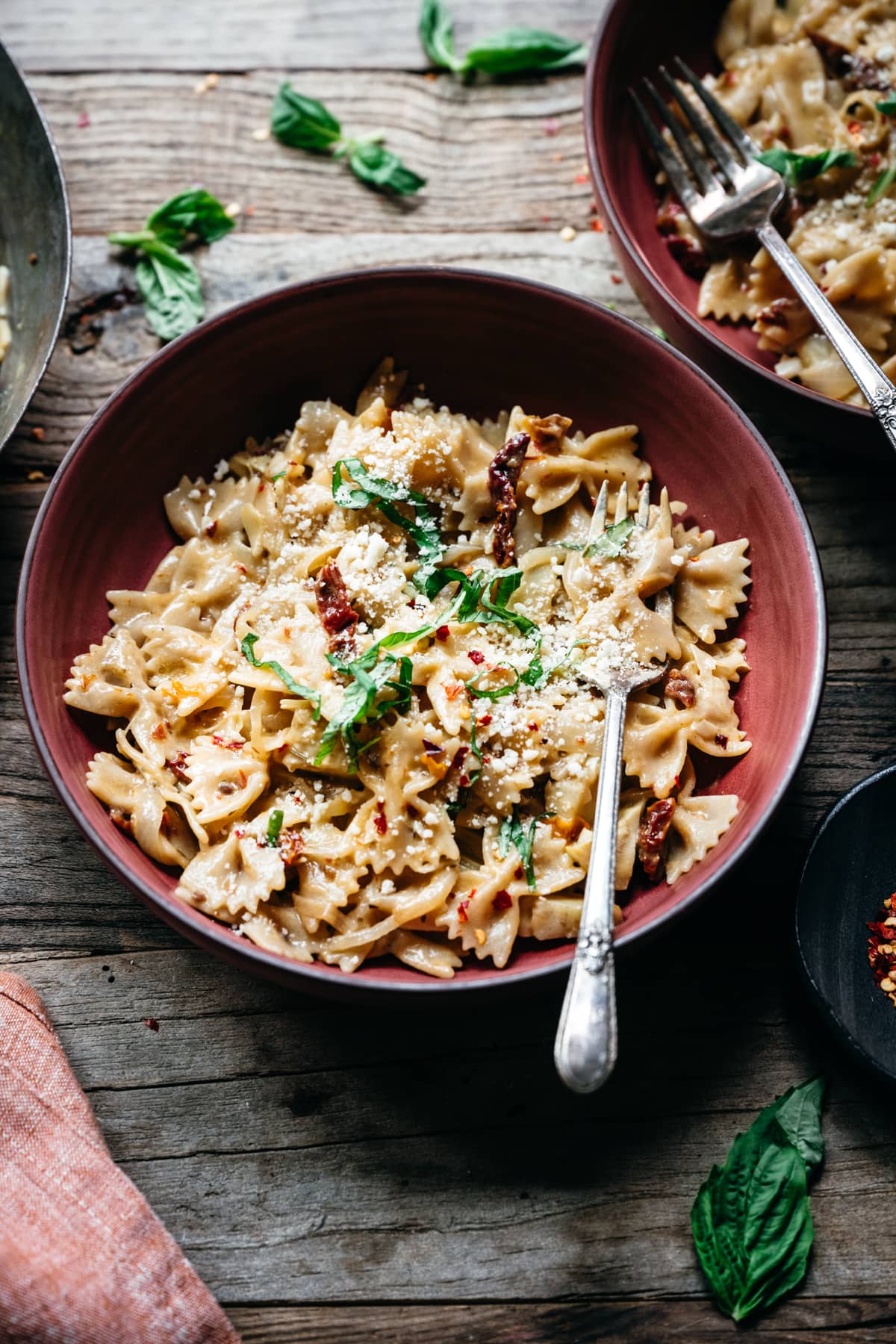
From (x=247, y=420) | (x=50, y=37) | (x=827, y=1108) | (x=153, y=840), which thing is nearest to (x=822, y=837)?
(x=827, y=1108)

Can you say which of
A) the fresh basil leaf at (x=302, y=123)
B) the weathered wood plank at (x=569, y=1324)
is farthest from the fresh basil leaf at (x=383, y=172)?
the weathered wood plank at (x=569, y=1324)

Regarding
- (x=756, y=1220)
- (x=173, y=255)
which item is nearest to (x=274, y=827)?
(x=756, y=1220)

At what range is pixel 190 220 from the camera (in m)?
5.34

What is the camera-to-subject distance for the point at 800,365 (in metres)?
4.66

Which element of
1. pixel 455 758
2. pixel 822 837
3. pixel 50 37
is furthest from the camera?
pixel 50 37

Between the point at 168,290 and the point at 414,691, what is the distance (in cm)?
241

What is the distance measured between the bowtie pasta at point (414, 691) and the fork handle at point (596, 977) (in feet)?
0.62

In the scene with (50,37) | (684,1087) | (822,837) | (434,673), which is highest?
(50,37)

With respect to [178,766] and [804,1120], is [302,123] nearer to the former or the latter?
[178,766]

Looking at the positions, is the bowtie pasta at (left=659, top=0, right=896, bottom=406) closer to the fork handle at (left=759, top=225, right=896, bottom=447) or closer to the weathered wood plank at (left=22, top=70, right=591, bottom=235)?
the fork handle at (left=759, top=225, right=896, bottom=447)

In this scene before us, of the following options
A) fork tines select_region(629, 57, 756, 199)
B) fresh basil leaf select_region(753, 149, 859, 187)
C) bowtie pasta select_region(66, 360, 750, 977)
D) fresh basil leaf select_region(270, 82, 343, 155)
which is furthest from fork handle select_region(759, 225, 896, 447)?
fresh basil leaf select_region(270, 82, 343, 155)

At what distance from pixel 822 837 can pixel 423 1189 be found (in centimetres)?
191

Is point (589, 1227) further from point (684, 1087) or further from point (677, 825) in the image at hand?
point (677, 825)

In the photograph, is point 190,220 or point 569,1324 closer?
point 569,1324
